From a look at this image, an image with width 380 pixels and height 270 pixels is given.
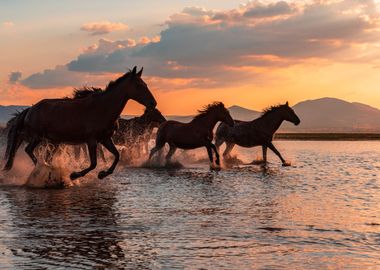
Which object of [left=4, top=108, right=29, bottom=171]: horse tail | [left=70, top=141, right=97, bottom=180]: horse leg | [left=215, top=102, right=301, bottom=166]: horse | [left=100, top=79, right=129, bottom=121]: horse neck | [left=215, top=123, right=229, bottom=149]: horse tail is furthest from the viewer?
[left=215, top=123, right=229, bottom=149]: horse tail

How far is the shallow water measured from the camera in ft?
21.6

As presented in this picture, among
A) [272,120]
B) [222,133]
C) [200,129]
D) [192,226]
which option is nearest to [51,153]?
[200,129]

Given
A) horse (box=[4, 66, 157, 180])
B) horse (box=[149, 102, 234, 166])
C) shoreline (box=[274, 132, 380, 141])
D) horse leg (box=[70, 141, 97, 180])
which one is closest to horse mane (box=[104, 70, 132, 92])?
horse (box=[4, 66, 157, 180])

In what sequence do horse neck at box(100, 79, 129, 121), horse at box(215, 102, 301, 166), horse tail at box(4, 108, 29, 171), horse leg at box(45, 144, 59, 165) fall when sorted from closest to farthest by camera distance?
horse neck at box(100, 79, 129, 121)
horse tail at box(4, 108, 29, 171)
horse leg at box(45, 144, 59, 165)
horse at box(215, 102, 301, 166)

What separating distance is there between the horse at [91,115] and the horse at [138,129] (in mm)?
10730

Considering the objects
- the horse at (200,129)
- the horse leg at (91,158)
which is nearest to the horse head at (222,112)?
the horse at (200,129)

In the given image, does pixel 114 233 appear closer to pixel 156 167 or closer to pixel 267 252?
pixel 267 252

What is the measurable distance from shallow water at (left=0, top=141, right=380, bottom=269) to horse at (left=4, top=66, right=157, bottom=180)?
3.61ft

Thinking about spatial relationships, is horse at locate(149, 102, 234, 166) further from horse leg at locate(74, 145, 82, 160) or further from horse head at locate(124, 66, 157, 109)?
horse head at locate(124, 66, 157, 109)

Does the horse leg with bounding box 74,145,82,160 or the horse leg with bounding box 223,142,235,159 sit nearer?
the horse leg with bounding box 74,145,82,160

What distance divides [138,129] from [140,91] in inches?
471

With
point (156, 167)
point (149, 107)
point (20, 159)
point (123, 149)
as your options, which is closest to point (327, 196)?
point (149, 107)

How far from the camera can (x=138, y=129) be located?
25984 millimetres

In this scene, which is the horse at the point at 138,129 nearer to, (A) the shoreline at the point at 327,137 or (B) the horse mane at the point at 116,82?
(B) the horse mane at the point at 116,82
